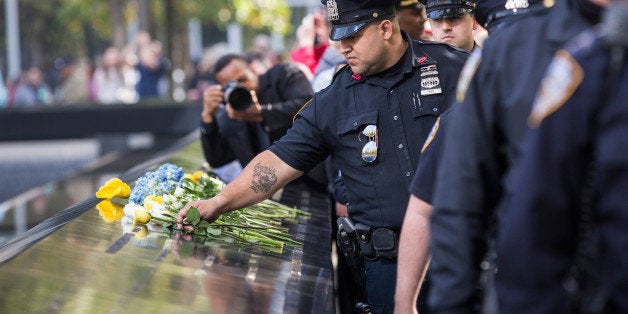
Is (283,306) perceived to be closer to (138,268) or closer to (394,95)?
(138,268)

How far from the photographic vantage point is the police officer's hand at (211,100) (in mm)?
6219

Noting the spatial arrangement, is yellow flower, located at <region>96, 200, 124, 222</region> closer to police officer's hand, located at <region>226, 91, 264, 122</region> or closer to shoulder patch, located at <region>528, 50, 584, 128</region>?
police officer's hand, located at <region>226, 91, 264, 122</region>

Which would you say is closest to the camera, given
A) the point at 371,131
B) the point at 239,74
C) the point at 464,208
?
the point at 464,208

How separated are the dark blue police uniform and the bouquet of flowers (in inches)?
14.9

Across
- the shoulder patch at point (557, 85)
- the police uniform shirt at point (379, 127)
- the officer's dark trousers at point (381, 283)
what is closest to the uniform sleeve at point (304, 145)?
the police uniform shirt at point (379, 127)

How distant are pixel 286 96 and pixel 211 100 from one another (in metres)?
0.50

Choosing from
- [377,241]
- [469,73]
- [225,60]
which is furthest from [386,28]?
[225,60]

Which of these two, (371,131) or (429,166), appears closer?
(429,166)

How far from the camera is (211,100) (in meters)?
6.32

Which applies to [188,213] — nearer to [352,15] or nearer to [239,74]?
[352,15]

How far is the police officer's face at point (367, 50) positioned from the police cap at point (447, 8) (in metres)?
0.57

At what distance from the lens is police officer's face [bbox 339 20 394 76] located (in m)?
4.34

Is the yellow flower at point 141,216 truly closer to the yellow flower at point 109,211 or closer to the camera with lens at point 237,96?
the yellow flower at point 109,211

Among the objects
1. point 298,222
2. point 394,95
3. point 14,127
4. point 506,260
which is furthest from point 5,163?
point 506,260
